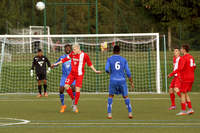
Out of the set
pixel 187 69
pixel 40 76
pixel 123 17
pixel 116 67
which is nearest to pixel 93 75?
pixel 40 76

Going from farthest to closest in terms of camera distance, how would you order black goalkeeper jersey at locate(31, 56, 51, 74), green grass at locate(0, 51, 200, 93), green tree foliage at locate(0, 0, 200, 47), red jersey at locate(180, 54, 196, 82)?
green tree foliage at locate(0, 0, 200, 47) < green grass at locate(0, 51, 200, 93) < black goalkeeper jersey at locate(31, 56, 51, 74) < red jersey at locate(180, 54, 196, 82)

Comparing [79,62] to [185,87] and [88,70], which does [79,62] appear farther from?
[88,70]

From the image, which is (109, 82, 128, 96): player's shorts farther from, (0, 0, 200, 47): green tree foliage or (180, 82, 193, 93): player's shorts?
(0, 0, 200, 47): green tree foliage

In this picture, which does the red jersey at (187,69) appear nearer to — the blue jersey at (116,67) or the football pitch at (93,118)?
the football pitch at (93,118)

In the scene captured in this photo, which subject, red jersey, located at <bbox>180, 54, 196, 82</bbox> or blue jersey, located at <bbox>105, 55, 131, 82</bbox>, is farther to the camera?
red jersey, located at <bbox>180, 54, 196, 82</bbox>

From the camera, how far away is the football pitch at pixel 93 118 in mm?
10227

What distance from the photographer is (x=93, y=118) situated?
12172 mm

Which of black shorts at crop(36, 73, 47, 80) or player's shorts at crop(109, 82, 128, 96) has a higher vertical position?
black shorts at crop(36, 73, 47, 80)

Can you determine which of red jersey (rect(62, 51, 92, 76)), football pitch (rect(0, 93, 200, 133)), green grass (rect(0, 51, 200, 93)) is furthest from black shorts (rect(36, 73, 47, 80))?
red jersey (rect(62, 51, 92, 76))

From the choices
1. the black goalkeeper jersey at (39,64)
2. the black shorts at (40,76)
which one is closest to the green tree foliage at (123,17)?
the black goalkeeper jersey at (39,64)

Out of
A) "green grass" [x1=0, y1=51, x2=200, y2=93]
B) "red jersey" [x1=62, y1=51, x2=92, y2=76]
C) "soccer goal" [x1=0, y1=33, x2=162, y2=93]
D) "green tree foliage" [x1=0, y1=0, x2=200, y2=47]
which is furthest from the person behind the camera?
"green tree foliage" [x1=0, y1=0, x2=200, y2=47]

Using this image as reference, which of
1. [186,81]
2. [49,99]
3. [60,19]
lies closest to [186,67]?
[186,81]

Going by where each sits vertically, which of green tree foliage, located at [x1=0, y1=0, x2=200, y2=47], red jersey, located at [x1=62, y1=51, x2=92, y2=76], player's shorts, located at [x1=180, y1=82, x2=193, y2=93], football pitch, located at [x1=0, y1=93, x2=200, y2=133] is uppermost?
green tree foliage, located at [x1=0, y1=0, x2=200, y2=47]

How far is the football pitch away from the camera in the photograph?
33.6 feet
